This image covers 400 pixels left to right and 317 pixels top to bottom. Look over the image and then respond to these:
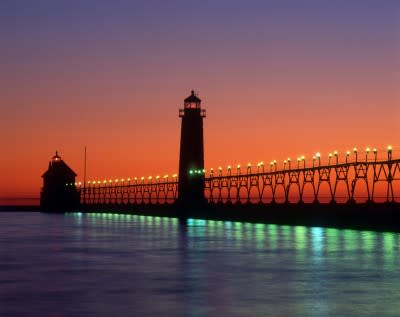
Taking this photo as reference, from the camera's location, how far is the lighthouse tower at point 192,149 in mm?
Answer: 94125

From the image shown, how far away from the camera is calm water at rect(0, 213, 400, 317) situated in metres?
18.8

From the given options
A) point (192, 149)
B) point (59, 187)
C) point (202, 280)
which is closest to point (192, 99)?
point (192, 149)

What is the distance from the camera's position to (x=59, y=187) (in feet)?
490

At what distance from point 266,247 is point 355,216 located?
22.8 metres

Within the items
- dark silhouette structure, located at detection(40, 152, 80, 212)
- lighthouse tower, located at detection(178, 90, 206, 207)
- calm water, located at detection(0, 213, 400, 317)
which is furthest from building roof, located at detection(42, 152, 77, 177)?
calm water, located at detection(0, 213, 400, 317)

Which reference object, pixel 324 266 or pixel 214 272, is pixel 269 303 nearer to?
pixel 214 272

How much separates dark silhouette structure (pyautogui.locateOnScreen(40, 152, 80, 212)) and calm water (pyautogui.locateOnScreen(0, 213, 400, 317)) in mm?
109795

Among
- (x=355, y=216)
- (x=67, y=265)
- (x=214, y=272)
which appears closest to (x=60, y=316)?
(x=214, y=272)

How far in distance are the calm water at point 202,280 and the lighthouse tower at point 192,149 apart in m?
53.5

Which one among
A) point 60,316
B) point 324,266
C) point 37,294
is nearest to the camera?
point 60,316

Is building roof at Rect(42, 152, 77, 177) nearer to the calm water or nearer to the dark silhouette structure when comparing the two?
the dark silhouette structure

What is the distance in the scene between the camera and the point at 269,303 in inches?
768

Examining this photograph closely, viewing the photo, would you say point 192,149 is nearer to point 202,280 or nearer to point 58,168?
point 58,168

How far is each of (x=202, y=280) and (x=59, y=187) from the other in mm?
127191
